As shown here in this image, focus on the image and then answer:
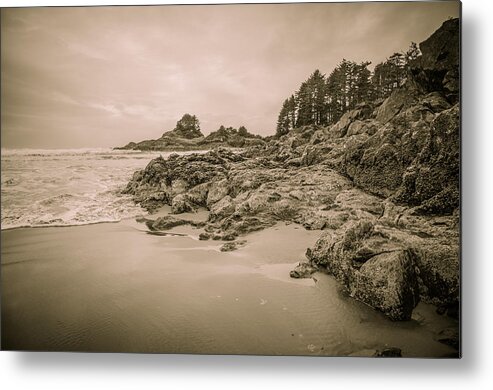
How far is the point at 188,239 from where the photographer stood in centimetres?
333

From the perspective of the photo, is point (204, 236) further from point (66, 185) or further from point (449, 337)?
point (449, 337)

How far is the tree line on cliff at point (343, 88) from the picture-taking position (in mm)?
3201

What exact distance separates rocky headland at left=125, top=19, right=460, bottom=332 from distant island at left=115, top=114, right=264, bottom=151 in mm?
22

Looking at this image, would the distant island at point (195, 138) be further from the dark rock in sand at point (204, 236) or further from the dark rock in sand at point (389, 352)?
the dark rock in sand at point (389, 352)

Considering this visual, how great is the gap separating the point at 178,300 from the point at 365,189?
6.56 ft

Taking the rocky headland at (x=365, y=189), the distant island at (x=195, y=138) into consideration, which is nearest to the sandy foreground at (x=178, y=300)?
the rocky headland at (x=365, y=189)

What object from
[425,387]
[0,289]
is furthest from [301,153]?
[0,289]

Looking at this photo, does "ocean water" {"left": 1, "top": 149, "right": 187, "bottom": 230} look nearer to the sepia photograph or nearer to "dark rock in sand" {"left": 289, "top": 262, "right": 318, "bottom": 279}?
the sepia photograph

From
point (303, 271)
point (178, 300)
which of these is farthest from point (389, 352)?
point (178, 300)

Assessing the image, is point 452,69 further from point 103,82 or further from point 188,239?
point 103,82

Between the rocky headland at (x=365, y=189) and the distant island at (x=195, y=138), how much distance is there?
0.07ft

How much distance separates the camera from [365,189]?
3.23 meters

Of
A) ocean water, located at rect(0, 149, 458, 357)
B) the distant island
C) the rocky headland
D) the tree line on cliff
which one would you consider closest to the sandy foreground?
ocean water, located at rect(0, 149, 458, 357)

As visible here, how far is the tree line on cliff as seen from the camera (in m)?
3.20
